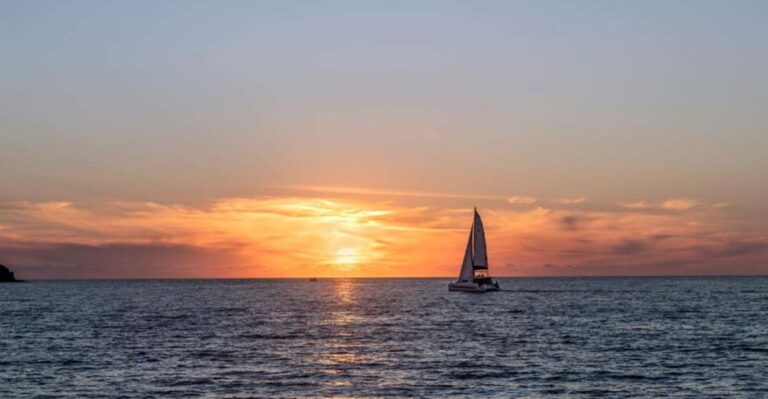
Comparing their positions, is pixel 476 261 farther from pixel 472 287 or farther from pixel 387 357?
pixel 387 357

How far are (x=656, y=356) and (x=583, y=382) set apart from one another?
16.1 metres

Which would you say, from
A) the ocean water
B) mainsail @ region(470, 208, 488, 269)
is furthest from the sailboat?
the ocean water

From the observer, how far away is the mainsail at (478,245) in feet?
618

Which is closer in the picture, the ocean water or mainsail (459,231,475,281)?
the ocean water

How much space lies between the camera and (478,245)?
189000mm

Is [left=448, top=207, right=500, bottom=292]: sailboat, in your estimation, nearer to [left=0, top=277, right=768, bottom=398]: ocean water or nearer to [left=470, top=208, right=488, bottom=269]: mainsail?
[left=470, top=208, right=488, bottom=269]: mainsail

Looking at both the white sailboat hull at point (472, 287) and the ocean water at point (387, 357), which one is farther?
the white sailboat hull at point (472, 287)

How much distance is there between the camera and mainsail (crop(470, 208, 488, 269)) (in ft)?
618

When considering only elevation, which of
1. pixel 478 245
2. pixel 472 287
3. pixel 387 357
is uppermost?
pixel 478 245

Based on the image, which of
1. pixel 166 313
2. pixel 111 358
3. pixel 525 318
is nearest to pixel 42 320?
pixel 166 313

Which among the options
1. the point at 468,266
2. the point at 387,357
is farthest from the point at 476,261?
the point at 387,357

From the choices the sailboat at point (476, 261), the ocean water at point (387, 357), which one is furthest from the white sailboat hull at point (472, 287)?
the ocean water at point (387, 357)

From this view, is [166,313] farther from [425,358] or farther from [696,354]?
[696,354]

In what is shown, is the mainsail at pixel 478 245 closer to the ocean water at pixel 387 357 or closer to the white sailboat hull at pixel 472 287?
the white sailboat hull at pixel 472 287
